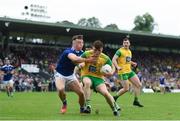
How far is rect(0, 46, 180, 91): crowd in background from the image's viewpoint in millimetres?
47406

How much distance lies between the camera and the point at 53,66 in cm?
5097

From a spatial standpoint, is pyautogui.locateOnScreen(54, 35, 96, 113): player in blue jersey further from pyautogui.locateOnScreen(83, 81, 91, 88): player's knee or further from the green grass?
the green grass

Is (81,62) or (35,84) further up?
(81,62)

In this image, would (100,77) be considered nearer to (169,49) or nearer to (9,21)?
(9,21)

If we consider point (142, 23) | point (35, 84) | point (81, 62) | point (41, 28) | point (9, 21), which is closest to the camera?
point (81, 62)

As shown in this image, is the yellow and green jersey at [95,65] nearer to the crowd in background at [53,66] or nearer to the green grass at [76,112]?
the green grass at [76,112]

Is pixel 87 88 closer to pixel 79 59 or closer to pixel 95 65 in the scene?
pixel 95 65

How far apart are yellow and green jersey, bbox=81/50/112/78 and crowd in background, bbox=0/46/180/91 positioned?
3148 centimetres

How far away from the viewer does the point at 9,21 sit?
171 feet

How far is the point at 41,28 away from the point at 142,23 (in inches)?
3485

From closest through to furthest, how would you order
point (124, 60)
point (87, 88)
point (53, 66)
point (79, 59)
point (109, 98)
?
1. point (79, 59)
2. point (109, 98)
3. point (87, 88)
4. point (124, 60)
5. point (53, 66)

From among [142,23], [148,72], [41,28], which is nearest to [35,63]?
[41,28]

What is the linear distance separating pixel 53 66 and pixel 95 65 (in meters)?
36.7

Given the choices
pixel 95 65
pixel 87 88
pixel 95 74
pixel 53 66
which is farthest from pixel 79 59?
pixel 53 66
